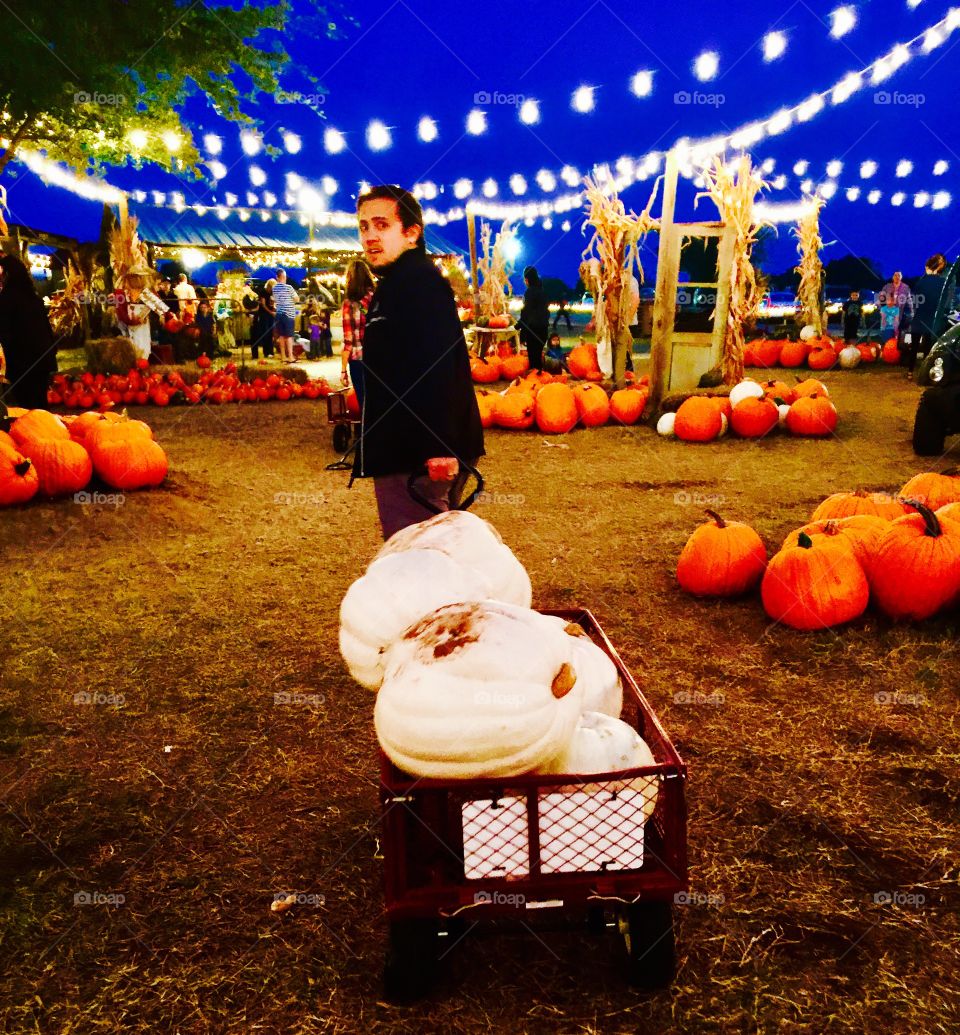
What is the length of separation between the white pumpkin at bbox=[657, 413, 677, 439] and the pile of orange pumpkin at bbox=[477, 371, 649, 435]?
0.73 meters

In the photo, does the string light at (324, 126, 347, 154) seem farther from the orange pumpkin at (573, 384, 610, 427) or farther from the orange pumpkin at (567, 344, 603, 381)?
the orange pumpkin at (573, 384, 610, 427)

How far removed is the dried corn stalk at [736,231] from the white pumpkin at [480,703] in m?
10.0

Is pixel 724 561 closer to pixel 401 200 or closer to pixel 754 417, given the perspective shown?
pixel 401 200

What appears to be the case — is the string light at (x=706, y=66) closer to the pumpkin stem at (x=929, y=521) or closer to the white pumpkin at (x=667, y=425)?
the white pumpkin at (x=667, y=425)

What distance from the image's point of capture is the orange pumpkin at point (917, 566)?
374 cm

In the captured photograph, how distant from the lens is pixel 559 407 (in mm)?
9547

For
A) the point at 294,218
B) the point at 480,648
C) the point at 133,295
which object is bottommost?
the point at 480,648

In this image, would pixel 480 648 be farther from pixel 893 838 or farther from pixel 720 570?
pixel 720 570

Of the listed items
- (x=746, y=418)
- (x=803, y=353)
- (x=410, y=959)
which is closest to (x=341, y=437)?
(x=746, y=418)

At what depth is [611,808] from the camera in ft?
5.60

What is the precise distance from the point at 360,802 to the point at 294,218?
114ft

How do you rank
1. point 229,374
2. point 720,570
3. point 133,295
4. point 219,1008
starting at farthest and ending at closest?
point 133,295 < point 229,374 < point 720,570 < point 219,1008

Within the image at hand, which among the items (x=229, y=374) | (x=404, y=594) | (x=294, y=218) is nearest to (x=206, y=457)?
(x=229, y=374)

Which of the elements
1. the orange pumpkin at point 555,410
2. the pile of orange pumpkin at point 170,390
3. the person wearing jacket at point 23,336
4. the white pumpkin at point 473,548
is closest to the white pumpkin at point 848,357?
the orange pumpkin at point 555,410
